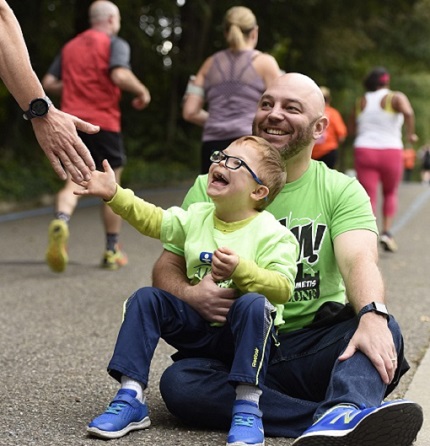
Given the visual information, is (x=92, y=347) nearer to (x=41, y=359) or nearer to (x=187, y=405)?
(x=41, y=359)

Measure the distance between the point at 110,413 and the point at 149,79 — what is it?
19.5m

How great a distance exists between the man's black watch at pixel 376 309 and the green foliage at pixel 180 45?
11889 mm

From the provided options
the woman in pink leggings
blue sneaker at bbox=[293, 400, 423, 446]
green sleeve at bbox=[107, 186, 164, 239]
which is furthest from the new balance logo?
the woman in pink leggings

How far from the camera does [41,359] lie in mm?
5074

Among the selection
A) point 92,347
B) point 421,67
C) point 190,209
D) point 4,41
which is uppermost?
point 4,41

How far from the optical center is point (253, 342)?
342 centimetres

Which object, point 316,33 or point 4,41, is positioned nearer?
point 4,41

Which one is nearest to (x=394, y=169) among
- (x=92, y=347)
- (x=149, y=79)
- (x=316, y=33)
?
(x=92, y=347)

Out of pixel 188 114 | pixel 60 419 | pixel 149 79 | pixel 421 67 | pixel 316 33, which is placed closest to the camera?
pixel 60 419

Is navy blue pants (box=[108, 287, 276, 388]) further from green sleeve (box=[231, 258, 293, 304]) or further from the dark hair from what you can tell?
the dark hair

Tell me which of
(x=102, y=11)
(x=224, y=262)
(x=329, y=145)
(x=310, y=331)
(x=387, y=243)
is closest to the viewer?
(x=224, y=262)

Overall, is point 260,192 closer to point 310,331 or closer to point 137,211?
point 137,211

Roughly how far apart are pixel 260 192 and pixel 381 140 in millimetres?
7004

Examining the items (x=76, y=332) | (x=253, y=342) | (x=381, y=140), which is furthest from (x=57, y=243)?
A: (x=253, y=342)
